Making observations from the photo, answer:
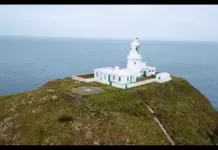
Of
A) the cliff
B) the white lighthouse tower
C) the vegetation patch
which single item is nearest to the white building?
the white lighthouse tower

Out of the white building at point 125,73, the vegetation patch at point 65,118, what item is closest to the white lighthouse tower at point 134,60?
the white building at point 125,73

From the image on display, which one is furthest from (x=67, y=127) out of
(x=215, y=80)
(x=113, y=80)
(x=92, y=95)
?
(x=215, y=80)

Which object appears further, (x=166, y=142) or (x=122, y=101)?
(x=122, y=101)

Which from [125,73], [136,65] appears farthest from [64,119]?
[136,65]

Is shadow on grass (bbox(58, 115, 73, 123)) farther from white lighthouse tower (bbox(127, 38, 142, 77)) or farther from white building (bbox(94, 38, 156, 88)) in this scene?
white lighthouse tower (bbox(127, 38, 142, 77))

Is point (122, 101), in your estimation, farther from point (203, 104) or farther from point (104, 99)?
point (203, 104)

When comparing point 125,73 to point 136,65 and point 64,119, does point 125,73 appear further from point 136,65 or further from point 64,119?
point 64,119
